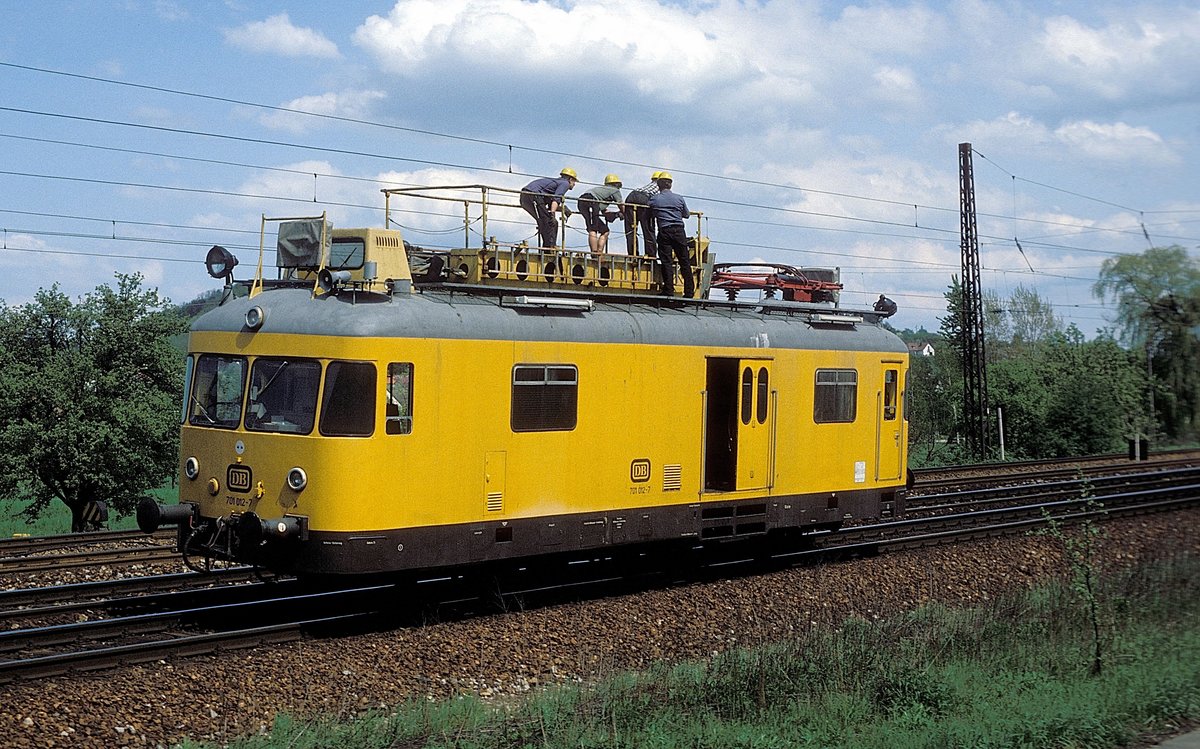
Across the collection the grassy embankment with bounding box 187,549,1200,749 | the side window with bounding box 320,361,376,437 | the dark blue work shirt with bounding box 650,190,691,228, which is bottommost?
the grassy embankment with bounding box 187,549,1200,749

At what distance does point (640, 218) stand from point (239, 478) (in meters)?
6.18

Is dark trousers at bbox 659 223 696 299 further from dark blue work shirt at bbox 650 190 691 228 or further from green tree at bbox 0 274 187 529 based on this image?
green tree at bbox 0 274 187 529

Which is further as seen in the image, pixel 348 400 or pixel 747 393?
pixel 747 393

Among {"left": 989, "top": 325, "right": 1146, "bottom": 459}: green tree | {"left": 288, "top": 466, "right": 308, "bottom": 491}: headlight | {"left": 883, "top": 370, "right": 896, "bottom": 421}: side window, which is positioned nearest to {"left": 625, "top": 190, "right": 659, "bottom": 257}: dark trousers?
{"left": 883, "top": 370, "right": 896, "bottom": 421}: side window

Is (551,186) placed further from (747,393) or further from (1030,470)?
(1030,470)

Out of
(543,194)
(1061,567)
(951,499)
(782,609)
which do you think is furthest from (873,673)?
(951,499)

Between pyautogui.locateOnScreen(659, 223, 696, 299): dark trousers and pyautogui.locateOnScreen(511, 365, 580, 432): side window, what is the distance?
261 centimetres

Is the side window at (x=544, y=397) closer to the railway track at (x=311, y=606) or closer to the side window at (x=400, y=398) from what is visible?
the side window at (x=400, y=398)

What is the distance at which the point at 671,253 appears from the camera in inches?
590

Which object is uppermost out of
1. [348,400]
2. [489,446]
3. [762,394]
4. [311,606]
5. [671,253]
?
[671,253]

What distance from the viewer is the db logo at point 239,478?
11.5 metres

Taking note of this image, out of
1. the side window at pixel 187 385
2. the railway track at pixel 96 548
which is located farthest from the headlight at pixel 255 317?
the railway track at pixel 96 548

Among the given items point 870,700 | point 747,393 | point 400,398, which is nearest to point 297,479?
point 400,398

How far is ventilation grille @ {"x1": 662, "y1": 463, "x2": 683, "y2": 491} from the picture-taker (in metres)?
13.9
